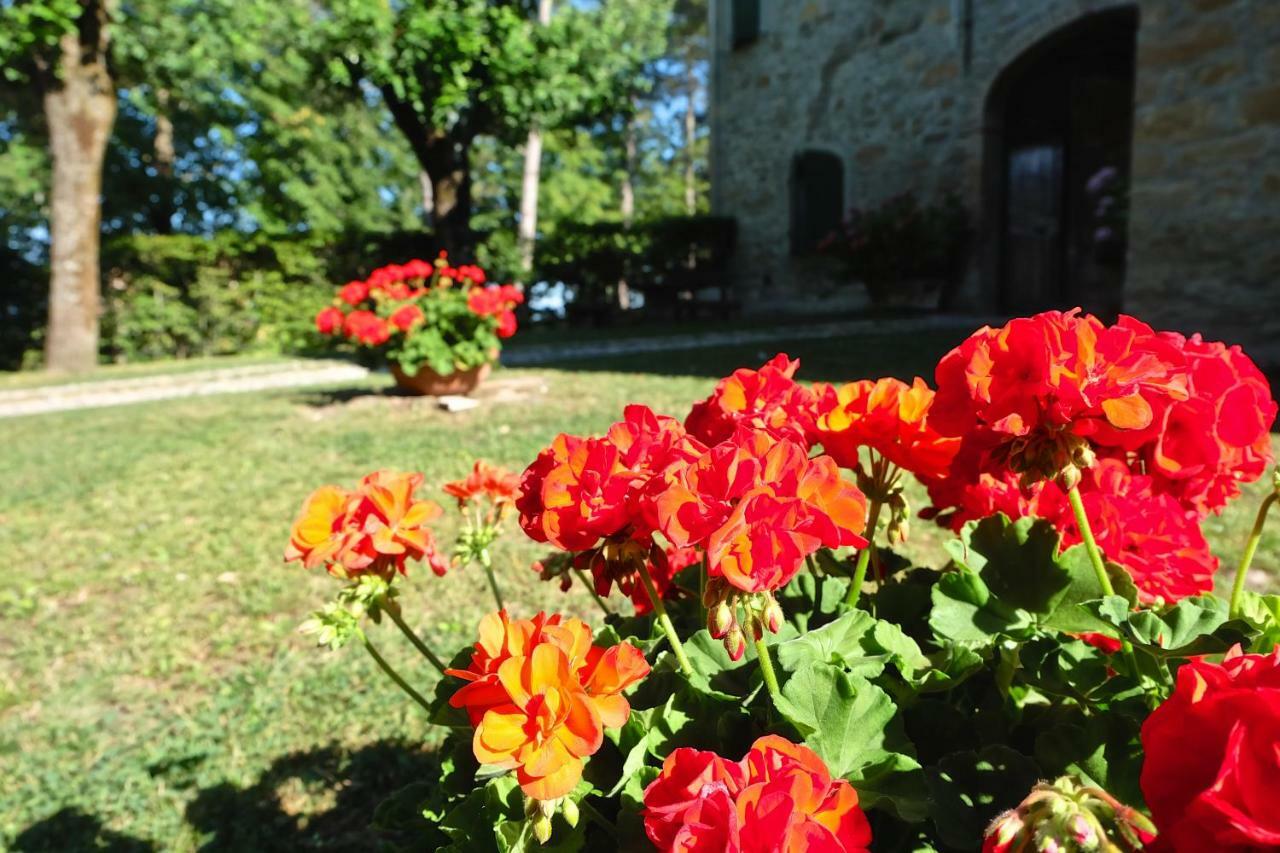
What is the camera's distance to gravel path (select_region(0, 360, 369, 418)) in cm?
775

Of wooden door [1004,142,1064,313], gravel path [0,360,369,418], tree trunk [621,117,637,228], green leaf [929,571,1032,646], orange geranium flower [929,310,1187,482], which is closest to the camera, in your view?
orange geranium flower [929,310,1187,482]

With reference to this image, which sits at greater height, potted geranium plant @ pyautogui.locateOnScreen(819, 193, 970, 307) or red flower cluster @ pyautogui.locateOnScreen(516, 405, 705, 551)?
potted geranium plant @ pyautogui.locateOnScreen(819, 193, 970, 307)

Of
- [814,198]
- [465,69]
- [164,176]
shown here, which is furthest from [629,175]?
[465,69]

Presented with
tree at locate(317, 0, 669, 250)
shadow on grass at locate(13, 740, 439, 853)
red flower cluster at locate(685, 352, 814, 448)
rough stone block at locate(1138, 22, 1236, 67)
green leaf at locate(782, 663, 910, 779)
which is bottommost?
shadow on grass at locate(13, 740, 439, 853)

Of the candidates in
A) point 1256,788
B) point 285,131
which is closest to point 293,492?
point 1256,788

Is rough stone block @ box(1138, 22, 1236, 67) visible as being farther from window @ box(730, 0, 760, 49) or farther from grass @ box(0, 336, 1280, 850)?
window @ box(730, 0, 760, 49)

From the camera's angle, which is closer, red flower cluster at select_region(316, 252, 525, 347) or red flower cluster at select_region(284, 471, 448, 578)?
red flower cluster at select_region(284, 471, 448, 578)

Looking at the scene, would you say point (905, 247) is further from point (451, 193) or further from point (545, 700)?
point (545, 700)

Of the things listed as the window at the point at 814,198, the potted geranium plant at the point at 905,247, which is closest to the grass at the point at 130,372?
the potted geranium plant at the point at 905,247

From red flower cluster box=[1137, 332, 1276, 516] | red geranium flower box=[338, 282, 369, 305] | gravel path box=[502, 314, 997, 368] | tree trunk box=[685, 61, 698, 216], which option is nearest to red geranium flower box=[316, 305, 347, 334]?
red geranium flower box=[338, 282, 369, 305]

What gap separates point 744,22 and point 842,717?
47.9 feet

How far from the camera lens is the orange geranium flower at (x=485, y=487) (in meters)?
1.20

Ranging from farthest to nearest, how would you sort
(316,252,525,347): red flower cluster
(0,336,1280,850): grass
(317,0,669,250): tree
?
(317,0,669,250): tree → (316,252,525,347): red flower cluster → (0,336,1280,850): grass

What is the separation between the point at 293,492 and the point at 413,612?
1.66 metres
